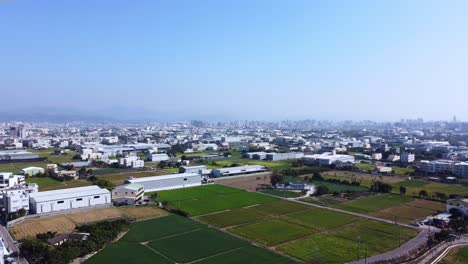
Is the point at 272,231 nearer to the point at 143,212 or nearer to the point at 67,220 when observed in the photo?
the point at 143,212

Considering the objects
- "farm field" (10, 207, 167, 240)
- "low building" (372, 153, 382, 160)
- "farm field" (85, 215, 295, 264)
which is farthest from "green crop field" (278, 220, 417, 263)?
"low building" (372, 153, 382, 160)

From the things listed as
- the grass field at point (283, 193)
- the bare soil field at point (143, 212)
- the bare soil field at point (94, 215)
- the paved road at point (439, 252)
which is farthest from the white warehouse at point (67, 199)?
the paved road at point (439, 252)

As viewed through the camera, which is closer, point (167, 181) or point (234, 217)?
point (234, 217)

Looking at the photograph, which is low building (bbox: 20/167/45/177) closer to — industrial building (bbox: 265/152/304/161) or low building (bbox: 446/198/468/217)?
industrial building (bbox: 265/152/304/161)

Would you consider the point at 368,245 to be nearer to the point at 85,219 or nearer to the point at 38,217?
the point at 85,219

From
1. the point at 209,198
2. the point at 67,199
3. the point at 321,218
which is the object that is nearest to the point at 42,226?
the point at 67,199
